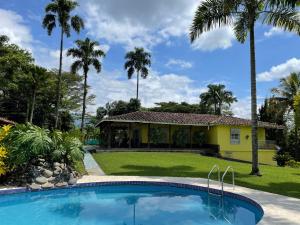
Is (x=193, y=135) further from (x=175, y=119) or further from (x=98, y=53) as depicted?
(x=98, y=53)

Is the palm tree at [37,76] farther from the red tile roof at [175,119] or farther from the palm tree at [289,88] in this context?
the palm tree at [289,88]

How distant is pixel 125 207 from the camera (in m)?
11.5

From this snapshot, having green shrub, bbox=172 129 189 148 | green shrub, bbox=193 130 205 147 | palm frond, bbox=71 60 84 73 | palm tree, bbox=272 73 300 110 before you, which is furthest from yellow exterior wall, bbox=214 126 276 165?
palm frond, bbox=71 60 84 73

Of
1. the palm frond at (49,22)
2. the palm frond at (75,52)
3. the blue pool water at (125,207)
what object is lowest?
the blue pool water at (125,207)

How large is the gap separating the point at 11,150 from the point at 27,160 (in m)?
0.74

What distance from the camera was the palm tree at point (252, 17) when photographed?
1675 cm

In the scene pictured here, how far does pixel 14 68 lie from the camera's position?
3597 centimetres

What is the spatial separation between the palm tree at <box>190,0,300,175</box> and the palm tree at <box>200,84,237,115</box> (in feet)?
136

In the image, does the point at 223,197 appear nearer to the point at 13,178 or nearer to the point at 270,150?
the point at 13,178

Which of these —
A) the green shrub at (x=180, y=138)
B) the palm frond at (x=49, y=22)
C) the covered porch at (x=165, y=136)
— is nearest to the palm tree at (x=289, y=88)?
the covered porch at (x=165, y=136)

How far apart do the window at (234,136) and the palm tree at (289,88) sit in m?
8.74

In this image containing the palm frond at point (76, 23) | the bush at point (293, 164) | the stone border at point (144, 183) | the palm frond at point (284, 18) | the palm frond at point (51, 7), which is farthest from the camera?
the palm frond at point (76, 23)

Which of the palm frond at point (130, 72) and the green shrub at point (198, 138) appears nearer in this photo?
the green shrub at point (198, 138)

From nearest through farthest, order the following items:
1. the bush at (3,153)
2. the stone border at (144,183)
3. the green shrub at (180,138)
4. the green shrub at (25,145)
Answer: the stone border at (144,183) → the bush at (3,153) → the green shrub at (25,145) → the green shrub at (180,138)
